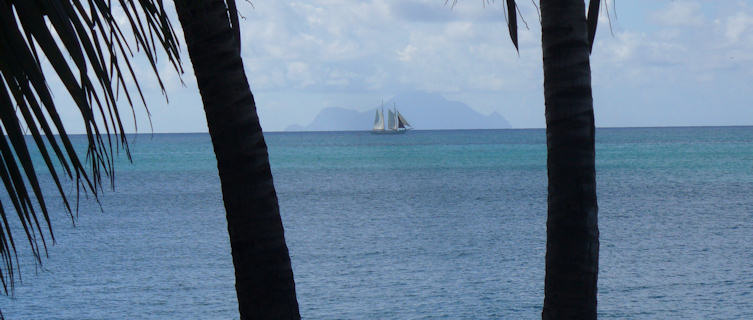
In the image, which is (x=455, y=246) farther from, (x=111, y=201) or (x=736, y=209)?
(x=111, y=201)

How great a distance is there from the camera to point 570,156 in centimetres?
426

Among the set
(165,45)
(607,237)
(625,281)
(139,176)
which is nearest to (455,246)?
(607,237)

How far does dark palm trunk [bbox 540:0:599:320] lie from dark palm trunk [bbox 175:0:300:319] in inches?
60.0

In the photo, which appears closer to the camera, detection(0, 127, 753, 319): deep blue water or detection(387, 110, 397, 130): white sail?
detection(0, 127, 753, 319): deep blue water

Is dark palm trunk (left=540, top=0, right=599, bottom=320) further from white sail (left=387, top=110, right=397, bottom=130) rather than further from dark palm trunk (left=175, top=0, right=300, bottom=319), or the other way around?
white sail (left=387, top=110, right=397, bottom=130)

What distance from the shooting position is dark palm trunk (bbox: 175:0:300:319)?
3.34 metres

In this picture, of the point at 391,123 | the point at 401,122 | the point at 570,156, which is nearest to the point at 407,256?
the point at 570,156

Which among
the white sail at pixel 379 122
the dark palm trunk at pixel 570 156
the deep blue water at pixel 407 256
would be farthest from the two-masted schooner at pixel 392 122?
the dark palm trunk at pixel 570 156

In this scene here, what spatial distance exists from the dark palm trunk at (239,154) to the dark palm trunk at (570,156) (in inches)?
60.0

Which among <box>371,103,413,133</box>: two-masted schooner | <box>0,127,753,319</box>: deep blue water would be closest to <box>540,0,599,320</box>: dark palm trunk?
<box>0,127,753,319</box>: deep blue water

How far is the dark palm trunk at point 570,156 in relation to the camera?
14.0ft

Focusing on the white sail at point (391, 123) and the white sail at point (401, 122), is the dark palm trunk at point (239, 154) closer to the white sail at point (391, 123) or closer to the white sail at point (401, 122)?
the white sail at point (401, 122)

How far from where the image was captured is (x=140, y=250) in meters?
31.0

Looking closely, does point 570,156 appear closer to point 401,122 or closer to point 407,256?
point 407,256
